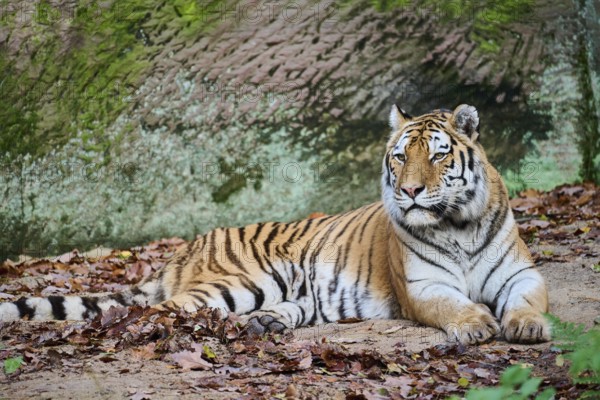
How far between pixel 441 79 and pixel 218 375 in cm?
555

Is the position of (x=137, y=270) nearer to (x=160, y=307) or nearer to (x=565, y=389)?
(x=160, y=307)

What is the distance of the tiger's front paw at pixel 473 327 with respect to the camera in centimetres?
446

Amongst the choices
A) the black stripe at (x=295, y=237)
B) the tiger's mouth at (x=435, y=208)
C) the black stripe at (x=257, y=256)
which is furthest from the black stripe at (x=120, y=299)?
the tiger's mouth at (x=435, y=208)

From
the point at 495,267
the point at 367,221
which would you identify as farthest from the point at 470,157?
the point at 367,221

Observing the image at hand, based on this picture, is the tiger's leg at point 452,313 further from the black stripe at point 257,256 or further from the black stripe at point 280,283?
the black stripe at point 257,256

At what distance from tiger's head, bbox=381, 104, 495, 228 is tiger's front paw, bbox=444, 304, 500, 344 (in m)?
0.63

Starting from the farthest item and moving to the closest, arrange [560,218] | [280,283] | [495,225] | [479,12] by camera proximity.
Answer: [479,12]
[560,218]
[280,283]
[495,225]

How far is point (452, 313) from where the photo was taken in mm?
4707

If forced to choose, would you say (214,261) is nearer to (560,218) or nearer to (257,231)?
(257,231)

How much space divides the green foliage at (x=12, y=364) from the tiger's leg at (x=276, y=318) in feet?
4.57

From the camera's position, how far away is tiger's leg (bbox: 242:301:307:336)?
5.05 m

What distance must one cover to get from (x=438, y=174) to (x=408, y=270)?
0.63m

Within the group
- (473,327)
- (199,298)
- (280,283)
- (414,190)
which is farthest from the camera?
(280,283)

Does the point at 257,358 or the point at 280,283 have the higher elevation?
the point at 257,358
